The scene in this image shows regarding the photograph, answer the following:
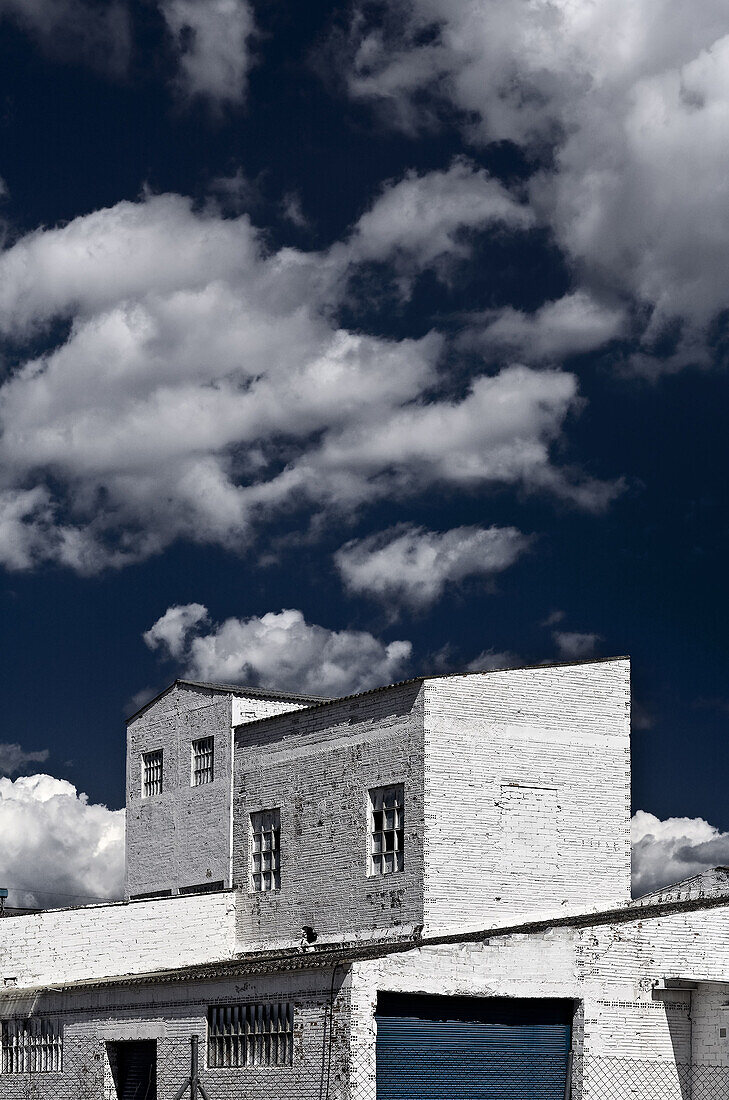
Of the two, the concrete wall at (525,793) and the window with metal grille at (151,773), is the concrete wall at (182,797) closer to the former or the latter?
the window with metal grille at (151,773)

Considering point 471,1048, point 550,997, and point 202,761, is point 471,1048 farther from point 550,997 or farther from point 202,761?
point 202,761

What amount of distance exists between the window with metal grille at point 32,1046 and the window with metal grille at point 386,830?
7.87 m

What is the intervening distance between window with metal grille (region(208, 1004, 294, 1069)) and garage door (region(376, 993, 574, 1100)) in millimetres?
2060

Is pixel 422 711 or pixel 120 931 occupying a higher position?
pixel 422 711

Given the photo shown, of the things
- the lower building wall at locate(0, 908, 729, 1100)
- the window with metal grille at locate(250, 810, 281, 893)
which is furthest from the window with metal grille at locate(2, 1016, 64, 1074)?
the window with metal grille at locate(250, 810, 281, 893)

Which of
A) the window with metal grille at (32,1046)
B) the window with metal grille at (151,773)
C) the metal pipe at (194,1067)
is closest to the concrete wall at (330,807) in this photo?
the window with metal grille at (151,773)

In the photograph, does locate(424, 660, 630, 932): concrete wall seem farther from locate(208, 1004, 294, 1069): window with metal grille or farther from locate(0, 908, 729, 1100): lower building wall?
locate(0, 908, 729, 1100): lower building wall

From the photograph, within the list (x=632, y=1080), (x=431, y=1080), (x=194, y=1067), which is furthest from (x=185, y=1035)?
(x=632, y=1080)

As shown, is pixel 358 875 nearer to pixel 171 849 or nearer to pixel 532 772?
pixel 532 772

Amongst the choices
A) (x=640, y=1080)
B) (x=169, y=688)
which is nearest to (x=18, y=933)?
(x=169, y=688)

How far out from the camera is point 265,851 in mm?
38438

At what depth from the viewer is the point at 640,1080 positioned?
27234mm

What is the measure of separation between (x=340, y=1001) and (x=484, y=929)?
8.63m

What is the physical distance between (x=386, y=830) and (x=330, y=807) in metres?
2.07
